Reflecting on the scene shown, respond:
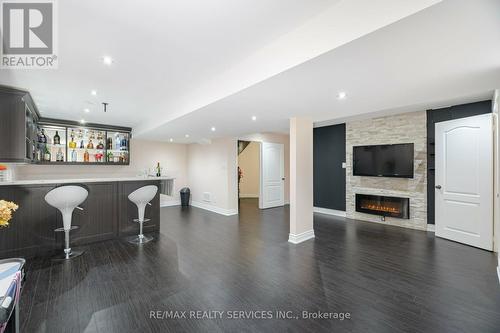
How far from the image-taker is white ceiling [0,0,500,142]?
1.58 metres

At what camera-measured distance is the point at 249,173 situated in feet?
32.6

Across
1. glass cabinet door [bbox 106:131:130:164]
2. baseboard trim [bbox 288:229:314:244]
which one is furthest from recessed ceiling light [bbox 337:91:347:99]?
Result: glass cabinet door [bbox 106:131:130:164]

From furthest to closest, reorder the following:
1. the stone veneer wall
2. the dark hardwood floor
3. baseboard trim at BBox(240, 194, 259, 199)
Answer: baseboard trim at BBox(240, 194, 259, 199) < the stone veneer wall < the dark hardwood floor

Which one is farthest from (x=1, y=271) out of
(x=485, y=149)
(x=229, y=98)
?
(x=485, y=149)

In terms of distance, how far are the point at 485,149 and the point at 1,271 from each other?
5849mm

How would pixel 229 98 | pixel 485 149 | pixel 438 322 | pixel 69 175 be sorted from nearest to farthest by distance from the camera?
1. pixel 438 322
2. pixel 229 98
3. pixel 485 149
4. pixel 69 175

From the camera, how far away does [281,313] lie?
2.12 meters

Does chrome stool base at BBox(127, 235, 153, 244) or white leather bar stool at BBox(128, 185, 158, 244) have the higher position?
white leather bar stool at BBox(128, 185, 158, 244)

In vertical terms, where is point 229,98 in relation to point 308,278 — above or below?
above

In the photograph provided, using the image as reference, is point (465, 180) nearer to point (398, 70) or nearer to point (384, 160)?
point (384, 160)

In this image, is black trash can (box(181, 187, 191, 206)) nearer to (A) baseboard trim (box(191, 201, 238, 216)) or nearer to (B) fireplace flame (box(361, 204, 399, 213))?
(A) baseboard trim (box(191, 201, 238, 216))

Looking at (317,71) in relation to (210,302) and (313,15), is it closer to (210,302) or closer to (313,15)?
(313,15)

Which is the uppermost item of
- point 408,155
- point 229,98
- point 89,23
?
point 89,23

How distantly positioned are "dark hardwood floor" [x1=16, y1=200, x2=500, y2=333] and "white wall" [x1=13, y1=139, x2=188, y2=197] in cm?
353
